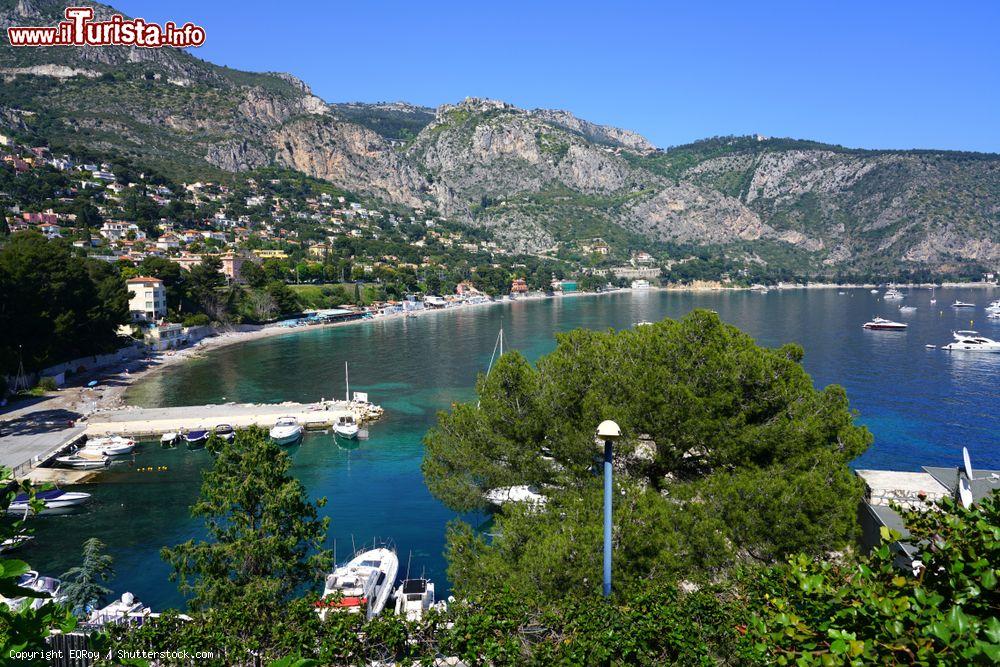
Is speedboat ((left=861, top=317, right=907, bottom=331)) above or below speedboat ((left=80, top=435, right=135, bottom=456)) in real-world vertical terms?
above

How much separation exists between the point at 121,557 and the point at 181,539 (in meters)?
1.58

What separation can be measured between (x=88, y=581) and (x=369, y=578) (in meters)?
6.51

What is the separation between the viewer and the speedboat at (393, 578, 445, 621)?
13.8m

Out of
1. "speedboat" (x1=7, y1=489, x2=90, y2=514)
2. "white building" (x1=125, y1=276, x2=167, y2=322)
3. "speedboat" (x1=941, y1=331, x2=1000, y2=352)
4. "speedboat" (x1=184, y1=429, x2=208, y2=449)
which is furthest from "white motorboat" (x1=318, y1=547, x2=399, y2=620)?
"speedboat" (x1=941, y1=331, x2=1000, y2=352)

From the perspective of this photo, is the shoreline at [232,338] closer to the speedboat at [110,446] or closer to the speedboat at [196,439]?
the speedboat at [110,446]

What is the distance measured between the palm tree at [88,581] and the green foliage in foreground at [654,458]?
8.15 metres

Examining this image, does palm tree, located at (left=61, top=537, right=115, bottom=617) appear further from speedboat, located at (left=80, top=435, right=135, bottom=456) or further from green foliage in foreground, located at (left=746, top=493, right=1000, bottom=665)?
green foliage in foreground, located at (left=746, top=493, right=1000, bottom=665)

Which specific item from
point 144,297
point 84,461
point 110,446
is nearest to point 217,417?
point 110,446

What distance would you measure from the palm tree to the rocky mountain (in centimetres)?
11700

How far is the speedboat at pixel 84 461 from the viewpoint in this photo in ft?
81.3

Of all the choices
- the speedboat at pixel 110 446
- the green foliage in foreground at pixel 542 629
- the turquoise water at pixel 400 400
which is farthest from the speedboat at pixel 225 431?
the green foliage in foreground at pixel 542 629

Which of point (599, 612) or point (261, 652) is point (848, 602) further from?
point (261, 652)

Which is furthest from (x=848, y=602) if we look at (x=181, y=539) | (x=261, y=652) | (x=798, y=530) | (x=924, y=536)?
(x=181, y=539)

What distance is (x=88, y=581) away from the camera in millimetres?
14180
